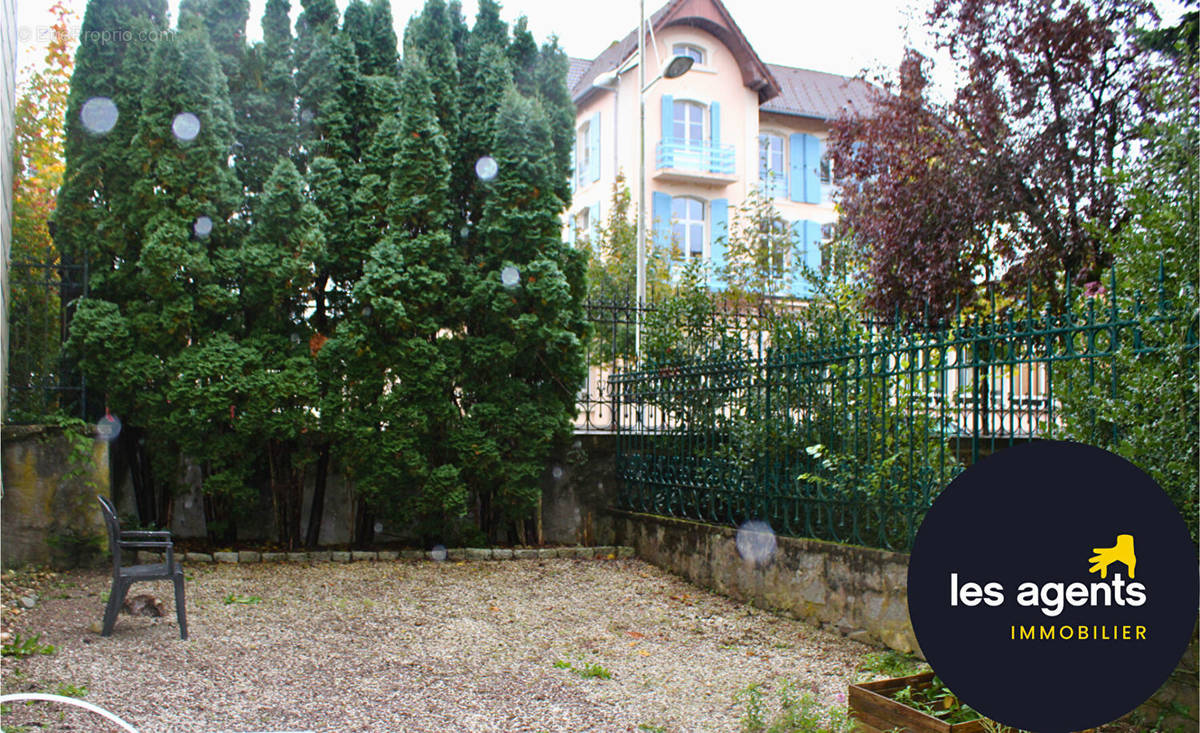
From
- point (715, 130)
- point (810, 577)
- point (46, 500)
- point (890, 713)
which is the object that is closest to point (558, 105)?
point (810, 577)

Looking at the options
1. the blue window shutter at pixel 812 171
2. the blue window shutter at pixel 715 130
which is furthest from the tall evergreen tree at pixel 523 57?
the blue window shutter at pixel 812 171

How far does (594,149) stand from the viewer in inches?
1003

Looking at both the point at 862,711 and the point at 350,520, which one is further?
the point at 350,520

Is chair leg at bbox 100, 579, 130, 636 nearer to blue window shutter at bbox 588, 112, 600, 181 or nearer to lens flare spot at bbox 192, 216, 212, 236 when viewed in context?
lens flare spot at bbox 192, 216, 212, 236

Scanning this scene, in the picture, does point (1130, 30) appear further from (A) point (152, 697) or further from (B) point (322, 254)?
(A) point (152, 697)

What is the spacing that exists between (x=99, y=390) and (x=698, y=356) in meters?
5.66

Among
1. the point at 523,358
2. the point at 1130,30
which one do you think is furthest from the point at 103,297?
the point at 1130,30

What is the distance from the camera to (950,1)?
1148 cm

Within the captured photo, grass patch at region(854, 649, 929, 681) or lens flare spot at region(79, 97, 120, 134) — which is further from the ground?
lens flare spot at region(79, 97, 120, 134)

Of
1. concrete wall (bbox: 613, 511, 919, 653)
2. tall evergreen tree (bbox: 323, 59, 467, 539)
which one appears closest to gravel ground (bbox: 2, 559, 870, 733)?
concrete wall (bbox: 613, 511, 919, 653)

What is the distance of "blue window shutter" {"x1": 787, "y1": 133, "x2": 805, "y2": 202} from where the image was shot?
87.3 ft

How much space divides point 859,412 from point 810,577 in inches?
48.4

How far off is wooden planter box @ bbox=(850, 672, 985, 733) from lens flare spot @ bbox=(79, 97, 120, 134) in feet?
27.6

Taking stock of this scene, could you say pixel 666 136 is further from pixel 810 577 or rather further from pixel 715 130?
pixel 810 577
